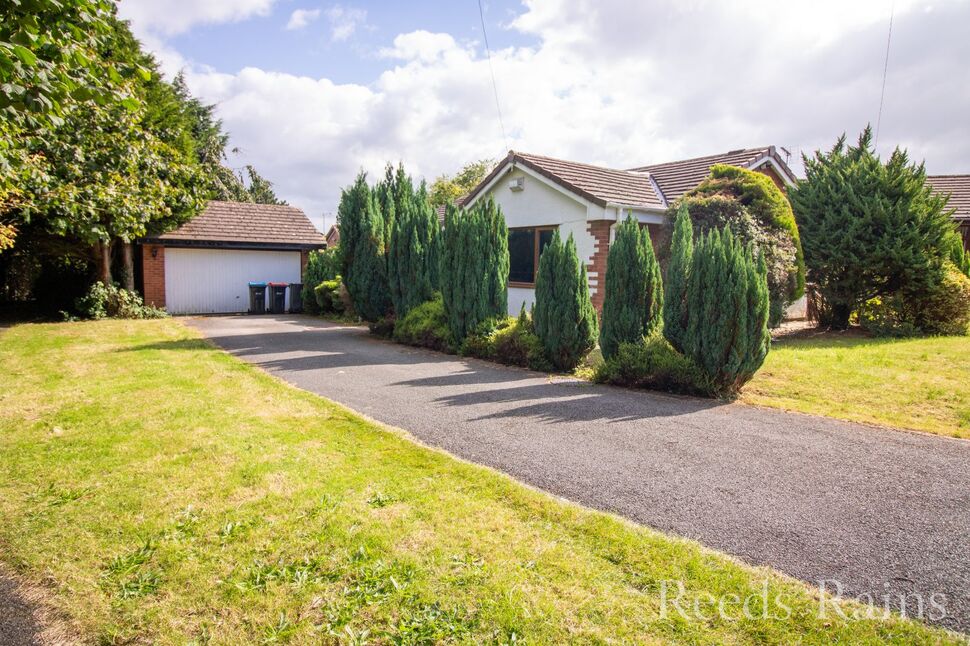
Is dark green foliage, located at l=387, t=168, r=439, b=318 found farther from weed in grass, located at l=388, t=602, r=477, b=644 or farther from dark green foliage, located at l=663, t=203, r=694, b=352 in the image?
weed in grass, located at l=388, t=602, r=477, b=644

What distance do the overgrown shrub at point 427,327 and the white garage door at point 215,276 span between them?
1017 cm

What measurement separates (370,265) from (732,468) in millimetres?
10668

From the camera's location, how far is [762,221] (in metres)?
11.5

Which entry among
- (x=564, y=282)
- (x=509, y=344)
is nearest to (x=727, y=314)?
(x=564, y=282)

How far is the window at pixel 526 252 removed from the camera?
49.3 ft

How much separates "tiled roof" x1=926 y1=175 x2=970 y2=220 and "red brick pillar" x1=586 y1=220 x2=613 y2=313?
16388 mm

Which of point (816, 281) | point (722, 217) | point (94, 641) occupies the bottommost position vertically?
point (94, 641)

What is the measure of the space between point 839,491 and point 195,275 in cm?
2090

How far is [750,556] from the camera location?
10.7 feet

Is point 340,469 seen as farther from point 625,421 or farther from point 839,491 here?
point 839,491

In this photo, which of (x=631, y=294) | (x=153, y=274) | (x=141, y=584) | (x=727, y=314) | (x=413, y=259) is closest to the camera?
(x=141, y=584)

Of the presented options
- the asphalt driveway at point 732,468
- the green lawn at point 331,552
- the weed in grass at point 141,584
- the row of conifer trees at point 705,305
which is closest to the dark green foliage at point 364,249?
the asphalt driveway at point 732,468

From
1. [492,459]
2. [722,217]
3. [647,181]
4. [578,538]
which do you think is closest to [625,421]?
[492,459]

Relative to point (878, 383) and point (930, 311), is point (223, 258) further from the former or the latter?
point (930, 311)
